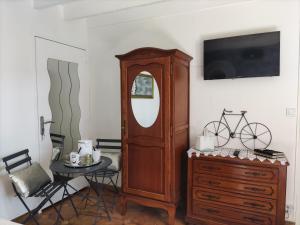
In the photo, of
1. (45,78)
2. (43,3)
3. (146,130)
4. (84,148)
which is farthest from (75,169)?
(43,3)

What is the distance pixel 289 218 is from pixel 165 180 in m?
1.33

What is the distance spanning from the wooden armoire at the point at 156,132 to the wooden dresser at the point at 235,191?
23cm

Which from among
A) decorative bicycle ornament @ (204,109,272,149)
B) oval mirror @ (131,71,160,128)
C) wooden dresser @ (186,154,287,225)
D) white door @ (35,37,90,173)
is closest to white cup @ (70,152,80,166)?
oval mirror @ (131,71,160,128)

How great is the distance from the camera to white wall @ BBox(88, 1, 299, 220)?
7.61 ft

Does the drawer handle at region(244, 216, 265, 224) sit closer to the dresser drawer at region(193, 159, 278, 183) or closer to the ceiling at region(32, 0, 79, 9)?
the dresser drawer at region(193, 159, 278, 183)

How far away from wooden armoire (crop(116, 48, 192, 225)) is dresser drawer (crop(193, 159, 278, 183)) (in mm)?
274

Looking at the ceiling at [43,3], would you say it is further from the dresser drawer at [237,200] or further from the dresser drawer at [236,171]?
the dresser drawer at [237,200]

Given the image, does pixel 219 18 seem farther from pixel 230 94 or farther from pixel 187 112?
pixel 187 112

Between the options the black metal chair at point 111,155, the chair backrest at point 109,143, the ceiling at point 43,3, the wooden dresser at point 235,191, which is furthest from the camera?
Result: the chair backrest at point 109,143

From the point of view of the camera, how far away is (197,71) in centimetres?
274

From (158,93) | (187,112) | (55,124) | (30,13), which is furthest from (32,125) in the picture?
(187,112)

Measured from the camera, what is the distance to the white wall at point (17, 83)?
240 centimetres

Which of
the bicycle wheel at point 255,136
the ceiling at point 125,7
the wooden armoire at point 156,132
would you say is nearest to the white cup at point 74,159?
the wooden armoire at point 156,132

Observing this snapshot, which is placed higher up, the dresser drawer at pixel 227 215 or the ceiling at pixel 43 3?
the ceiling at pixel 43 3
